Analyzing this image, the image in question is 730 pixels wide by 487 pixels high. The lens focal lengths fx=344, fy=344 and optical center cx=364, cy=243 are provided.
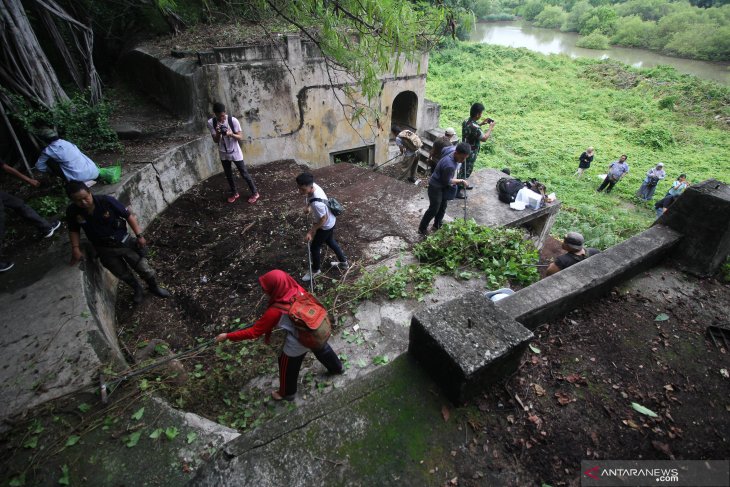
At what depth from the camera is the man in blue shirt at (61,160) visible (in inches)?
185

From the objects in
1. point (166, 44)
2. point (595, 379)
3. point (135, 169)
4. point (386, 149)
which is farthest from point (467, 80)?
point (595, 379)

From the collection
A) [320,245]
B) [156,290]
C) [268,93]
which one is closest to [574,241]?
[320,245]

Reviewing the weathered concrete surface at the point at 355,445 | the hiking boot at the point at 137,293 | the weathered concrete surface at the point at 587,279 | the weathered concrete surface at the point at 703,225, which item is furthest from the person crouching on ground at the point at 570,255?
the hiking boot at the point at 137,293

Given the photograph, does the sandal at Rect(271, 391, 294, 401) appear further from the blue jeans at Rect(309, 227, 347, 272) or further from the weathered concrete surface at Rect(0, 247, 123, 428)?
the blue jeans at Rect(309, 227, 347, 272)

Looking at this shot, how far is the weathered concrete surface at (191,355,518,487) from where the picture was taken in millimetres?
2070

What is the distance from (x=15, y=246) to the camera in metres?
4.53

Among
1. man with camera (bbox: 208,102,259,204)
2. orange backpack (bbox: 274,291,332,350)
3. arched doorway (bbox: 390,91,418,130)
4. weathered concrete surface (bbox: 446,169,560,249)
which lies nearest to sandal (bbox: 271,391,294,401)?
orange backpack (bbox: 274,291,332,350)

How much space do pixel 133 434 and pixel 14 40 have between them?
7081mm

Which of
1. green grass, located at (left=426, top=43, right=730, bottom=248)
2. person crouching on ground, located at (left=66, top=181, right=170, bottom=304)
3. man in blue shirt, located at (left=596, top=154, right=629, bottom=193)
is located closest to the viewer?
person crouching on ground, located at (left=66, top=181, right=170, bottom=304)

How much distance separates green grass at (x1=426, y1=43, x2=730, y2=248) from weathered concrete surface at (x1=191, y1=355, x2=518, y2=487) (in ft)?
30.0

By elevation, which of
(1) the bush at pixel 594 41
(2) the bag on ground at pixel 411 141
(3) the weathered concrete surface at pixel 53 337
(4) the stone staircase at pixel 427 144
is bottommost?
(4) the stone staircase at pixel 427 144

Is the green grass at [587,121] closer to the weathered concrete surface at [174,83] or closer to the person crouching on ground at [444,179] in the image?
the person crouching on ground at [444,179]

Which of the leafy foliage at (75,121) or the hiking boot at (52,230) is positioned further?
the leafy foliage at (75,121)

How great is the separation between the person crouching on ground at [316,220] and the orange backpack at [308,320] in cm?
183
